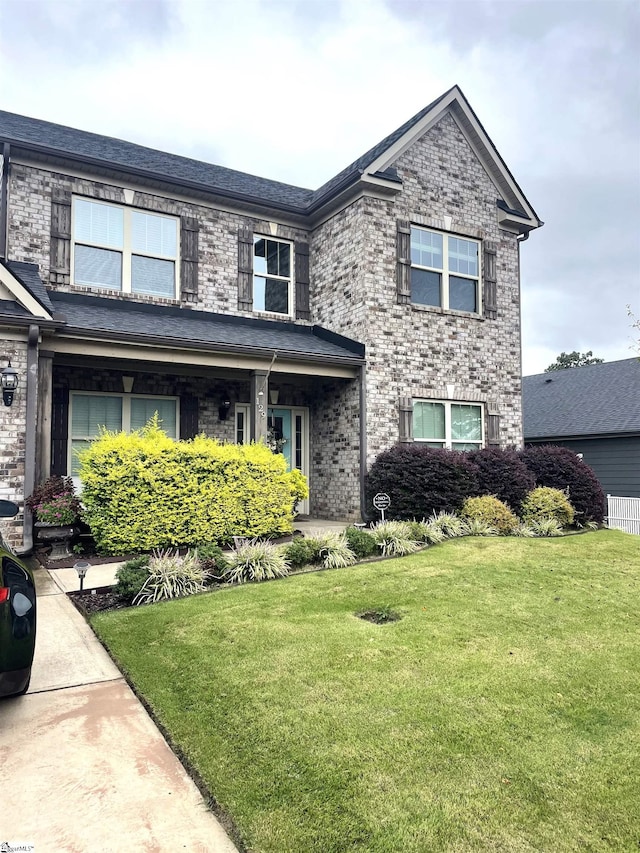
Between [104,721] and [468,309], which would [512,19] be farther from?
[104,721]

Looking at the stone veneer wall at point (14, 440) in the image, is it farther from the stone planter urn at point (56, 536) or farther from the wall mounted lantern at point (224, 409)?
the wall mounted lantern at point (224, 409)

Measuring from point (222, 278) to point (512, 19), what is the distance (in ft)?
25.7

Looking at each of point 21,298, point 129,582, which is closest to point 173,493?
point 129,582

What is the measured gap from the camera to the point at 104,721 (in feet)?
10.8

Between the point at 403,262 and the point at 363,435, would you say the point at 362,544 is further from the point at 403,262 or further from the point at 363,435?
the point at 403,262

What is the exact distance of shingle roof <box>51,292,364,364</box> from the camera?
363 inches

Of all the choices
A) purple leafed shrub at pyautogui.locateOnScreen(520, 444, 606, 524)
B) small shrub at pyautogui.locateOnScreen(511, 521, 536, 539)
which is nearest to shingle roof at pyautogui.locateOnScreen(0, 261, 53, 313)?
small shrub at pyautogui.locateOnScreen(511, 521, 536, 539)

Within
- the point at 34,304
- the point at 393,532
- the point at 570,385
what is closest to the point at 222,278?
the point at 34,304

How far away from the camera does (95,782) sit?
8.79 feet

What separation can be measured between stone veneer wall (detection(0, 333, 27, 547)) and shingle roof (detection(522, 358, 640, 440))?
14558mm

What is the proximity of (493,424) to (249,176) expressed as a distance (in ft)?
28.1

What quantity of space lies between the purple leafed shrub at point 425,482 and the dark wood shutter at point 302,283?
13.6 feet

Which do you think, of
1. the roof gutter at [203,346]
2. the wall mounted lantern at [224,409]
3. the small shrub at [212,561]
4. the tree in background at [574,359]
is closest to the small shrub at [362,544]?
the small shrub at [212,561]

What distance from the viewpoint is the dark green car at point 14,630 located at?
3041 millimetres
